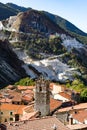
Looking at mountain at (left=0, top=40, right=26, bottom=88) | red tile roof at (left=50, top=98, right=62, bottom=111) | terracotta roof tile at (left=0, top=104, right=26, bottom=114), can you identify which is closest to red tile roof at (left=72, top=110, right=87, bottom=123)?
red tile roof at (left=50, top=98, right=62, bottom=111)

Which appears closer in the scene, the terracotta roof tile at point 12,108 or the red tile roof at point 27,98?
the terracotta roof tile at point 12,108

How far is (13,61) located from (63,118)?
133933 millimetres

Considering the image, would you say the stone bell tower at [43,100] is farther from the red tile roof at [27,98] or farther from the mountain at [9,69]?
the mountain at [9,69]

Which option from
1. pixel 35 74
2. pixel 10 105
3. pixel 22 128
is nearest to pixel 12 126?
pixel 22 128

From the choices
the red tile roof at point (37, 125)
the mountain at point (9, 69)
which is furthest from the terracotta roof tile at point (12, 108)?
the mountain at point (9, 69)

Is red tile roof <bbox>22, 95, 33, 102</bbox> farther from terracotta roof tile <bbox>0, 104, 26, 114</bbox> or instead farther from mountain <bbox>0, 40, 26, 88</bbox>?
mountain <bbox>0, 40, 26, 88</bbox>

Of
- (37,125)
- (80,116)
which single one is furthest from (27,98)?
(37,125)

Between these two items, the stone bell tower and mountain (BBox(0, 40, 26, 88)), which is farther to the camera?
mountain (BBox(0, 40, 26, 88))

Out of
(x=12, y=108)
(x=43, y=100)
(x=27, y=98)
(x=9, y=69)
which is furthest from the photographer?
(x=9, y=69)

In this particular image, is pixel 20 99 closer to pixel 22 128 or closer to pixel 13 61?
pixel 22 128

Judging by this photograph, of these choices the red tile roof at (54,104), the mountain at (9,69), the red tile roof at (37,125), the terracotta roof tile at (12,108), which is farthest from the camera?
the mountain at (9,69)

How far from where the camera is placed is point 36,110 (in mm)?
64188

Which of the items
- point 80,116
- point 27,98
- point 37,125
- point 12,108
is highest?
point 27,98

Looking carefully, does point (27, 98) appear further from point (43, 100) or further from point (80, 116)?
point (80, 116)
